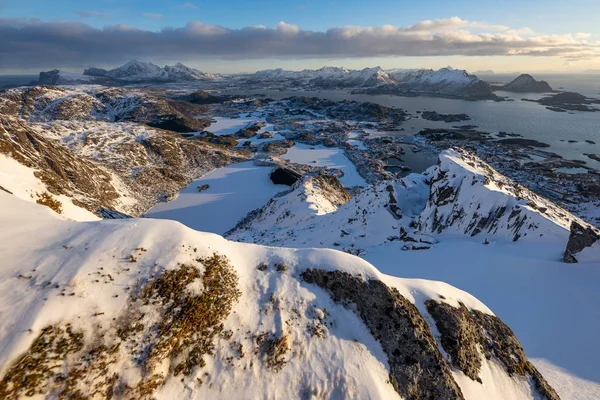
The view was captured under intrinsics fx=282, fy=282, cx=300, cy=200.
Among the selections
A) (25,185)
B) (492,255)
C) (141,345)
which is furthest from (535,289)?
(25,185)

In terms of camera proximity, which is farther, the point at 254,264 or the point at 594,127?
the point at 594,127

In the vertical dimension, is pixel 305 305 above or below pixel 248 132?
above

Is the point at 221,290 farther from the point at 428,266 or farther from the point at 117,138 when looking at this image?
the point at 117,138

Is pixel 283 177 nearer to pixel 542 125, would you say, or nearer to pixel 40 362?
pixel 40 362

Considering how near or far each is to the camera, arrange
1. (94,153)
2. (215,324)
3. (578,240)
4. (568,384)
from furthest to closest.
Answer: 1. (94,153)
2. (578,240)
3. (568,384)
4. (215,324)

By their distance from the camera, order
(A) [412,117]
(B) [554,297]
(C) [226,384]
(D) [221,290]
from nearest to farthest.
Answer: (C) [226,384] → (D) [221,290] → (B) [554,297] → (A) [412,117]

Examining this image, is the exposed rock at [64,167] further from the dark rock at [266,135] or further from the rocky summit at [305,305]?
the dark rock at [266,135]

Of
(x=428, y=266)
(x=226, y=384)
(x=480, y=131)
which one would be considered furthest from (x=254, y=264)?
(x=480, y=131)

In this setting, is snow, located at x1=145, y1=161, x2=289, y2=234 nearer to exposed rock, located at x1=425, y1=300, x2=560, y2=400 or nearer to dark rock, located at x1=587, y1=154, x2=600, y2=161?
exposed rock, located at x1=425, y1=300, x2=560, y2=400
